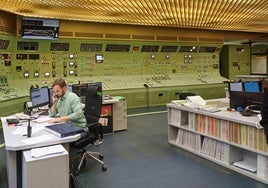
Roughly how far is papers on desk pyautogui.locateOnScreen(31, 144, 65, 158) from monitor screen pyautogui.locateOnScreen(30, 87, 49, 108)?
2.25 m

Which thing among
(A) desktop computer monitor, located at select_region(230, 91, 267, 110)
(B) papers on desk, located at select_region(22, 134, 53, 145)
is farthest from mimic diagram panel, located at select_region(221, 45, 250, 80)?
(B) papers on desk, located at select_region(22, 134, 53, 145)

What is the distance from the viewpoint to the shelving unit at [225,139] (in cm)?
358

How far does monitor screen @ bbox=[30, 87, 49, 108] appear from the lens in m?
4.79

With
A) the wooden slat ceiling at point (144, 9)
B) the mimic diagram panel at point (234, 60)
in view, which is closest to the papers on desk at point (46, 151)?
the wooden slat ceiling at point (144, 9)

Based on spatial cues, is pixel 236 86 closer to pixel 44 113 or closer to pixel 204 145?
pixel 204 145

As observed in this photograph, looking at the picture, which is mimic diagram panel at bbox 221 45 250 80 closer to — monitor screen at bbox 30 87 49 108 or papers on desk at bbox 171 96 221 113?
papers on desk at bbox 171 96 221 113

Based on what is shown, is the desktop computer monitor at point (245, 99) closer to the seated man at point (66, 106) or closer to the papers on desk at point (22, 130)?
the seated man at point (66, 106)

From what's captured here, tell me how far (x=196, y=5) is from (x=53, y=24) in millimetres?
3912

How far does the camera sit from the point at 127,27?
9.06 meters

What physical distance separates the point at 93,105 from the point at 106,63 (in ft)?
16.9

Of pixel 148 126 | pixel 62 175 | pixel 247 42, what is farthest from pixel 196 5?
pixel 247 42

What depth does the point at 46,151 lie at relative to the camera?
2568mm

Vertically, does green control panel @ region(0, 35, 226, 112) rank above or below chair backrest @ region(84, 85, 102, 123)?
above

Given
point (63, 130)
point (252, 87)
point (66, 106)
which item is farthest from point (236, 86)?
point (63, 130)
